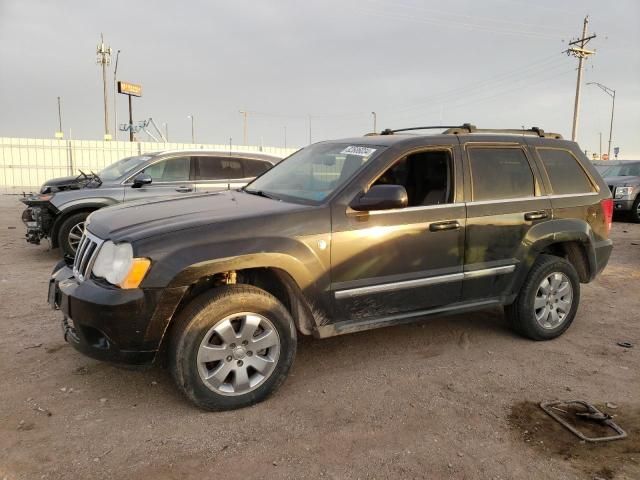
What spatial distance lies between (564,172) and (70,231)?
21.9ft

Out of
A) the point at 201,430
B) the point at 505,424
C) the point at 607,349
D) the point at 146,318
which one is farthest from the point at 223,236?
the point at 607,349

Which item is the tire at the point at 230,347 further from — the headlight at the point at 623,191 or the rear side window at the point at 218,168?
the headlight at the point at 623,191

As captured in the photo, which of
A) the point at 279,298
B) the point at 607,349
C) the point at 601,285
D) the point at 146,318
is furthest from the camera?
the point at 601,285

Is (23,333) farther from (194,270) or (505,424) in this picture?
(505,424)

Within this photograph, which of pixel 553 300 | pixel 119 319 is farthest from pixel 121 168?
pixel 553 300

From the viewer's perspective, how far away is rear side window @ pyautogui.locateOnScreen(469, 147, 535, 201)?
4.19m

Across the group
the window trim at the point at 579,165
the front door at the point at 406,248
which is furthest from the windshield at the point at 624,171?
the front door at the point at 406,248

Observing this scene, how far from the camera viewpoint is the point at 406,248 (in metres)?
3.75

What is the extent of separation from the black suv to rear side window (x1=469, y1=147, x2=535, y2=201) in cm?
1

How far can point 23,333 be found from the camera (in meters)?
4.50

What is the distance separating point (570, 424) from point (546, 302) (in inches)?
62.3

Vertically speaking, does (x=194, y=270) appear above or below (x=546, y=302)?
above

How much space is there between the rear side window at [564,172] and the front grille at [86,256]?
3803 millimetres

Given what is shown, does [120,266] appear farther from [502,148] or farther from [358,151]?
[502,148]
